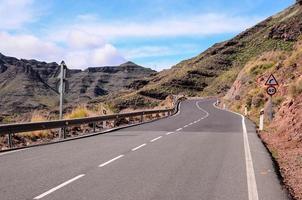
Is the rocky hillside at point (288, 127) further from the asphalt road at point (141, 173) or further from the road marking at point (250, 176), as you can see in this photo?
the road marking at point (250, 176)

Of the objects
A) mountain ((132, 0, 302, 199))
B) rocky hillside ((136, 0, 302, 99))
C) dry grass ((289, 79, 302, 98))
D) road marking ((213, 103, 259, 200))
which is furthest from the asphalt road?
rocky hillside ((136, 0, 302, 99))

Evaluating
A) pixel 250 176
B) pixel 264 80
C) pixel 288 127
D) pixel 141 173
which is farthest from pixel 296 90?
pixel 264 80

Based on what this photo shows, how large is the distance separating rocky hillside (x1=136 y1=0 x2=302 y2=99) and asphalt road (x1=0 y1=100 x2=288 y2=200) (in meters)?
107

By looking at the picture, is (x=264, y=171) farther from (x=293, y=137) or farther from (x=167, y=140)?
(x=167, y=140)

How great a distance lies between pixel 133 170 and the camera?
10.8m

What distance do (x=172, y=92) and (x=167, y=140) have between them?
Answer: 404 ft

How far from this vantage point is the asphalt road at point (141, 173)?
8234 mm

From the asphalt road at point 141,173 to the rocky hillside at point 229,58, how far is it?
107 meters

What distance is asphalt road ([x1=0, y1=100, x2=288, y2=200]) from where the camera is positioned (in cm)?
823

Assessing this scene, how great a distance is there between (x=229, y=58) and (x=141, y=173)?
157 m

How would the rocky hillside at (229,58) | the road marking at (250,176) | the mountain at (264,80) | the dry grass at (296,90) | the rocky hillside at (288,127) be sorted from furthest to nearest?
the rocky hillside at (229,58) < the dry grass at (296,90) < the mountain at (264,80) < the rocky hillside at (288,127) < the road marking at (250,176)

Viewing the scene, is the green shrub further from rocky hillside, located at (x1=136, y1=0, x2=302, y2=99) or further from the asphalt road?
rocky hillside, located at (x1=136, y1=0, x2=302, y2=99)

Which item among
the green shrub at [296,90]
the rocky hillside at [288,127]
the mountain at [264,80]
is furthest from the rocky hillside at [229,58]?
the green shrub at [296,90]

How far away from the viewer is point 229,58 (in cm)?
16438
